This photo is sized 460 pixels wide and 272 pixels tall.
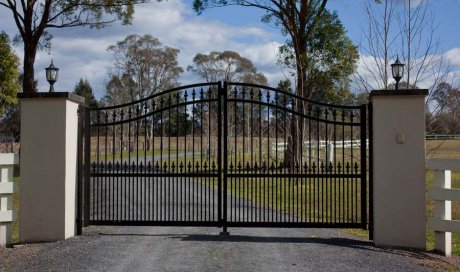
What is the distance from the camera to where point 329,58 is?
879 inches

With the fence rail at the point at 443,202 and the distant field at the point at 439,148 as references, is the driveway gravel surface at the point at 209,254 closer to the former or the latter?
the fence rail at the point at 443,202

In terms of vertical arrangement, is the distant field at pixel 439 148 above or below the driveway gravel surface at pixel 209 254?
above

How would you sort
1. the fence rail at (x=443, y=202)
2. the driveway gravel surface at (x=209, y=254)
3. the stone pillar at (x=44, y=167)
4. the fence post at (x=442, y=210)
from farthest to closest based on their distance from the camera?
1. the stone pillar at (x=44, y=167)
2. the fence post at (x=442, y=210)
3. the fence rail at (x=443, y=202)
4. the driveway gravel surface at (x=209, y=254)

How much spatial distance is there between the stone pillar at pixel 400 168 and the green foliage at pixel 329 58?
13.0m

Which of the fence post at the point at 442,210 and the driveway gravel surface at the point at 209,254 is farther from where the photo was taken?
the fence post at the point at 442,210

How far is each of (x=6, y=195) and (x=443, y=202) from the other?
685 centimetres

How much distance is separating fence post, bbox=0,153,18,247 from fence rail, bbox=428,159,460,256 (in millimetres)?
6516

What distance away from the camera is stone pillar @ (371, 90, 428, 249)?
817 cm

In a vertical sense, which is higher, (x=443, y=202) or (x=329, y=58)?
(x=329, y=58)

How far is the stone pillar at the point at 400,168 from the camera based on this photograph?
26.8 ft

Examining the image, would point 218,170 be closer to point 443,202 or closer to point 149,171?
point 149,171

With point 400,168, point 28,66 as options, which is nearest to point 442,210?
point 400,168

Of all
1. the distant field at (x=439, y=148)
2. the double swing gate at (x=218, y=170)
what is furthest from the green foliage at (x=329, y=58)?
the double swing gate at (x=218, y=170)

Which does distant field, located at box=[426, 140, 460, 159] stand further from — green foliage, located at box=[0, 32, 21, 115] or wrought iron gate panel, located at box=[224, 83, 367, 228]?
green foliage, located at box=[0, 32, 21, 115]
